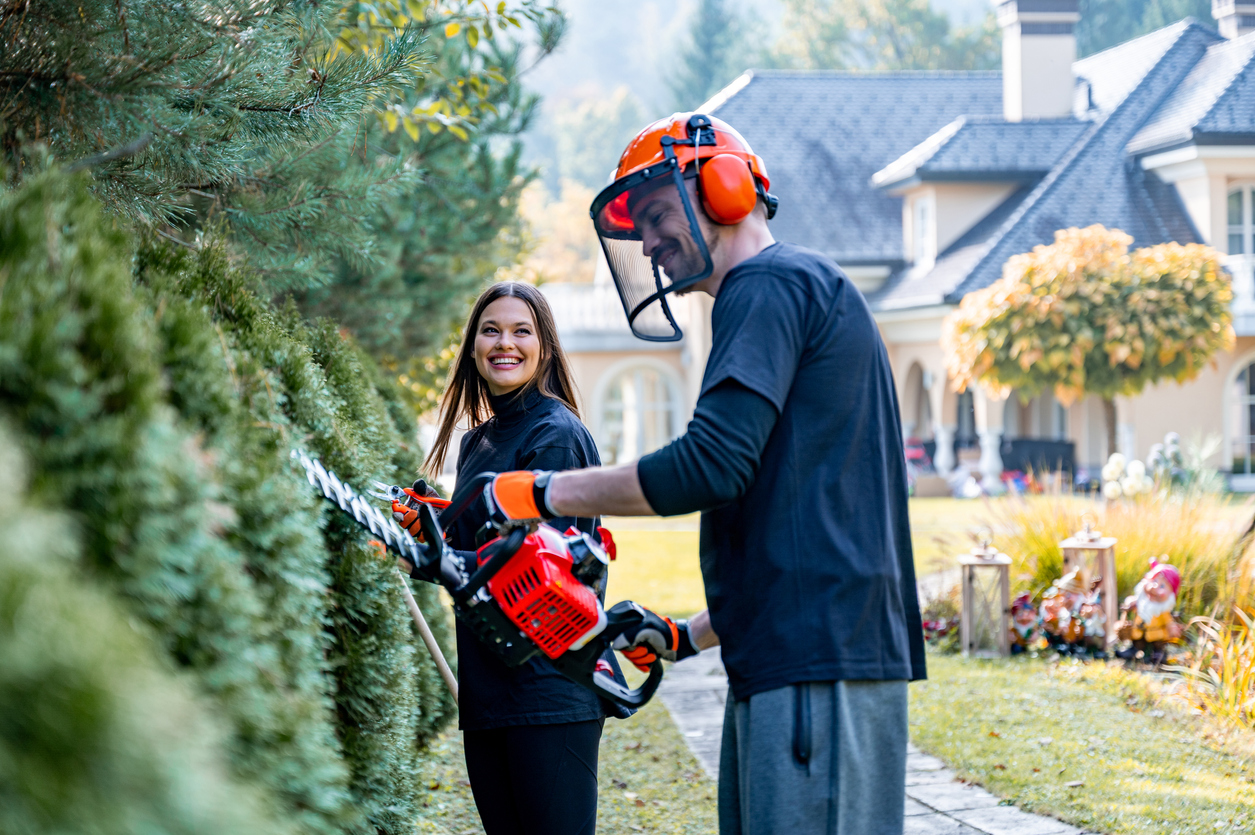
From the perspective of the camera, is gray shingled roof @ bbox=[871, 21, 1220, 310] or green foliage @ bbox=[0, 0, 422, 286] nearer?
green foliage @ bbox=[0, 0, 422, 286]

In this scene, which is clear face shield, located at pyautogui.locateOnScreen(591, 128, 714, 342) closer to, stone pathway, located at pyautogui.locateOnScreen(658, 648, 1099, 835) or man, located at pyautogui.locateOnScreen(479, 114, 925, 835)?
man, located at pyautogui.locateOnScreen(479, 114, 925, 835)

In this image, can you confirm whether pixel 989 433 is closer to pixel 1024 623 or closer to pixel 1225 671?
pixel 1024 623

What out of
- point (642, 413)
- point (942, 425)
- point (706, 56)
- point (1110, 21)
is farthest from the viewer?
point (706, 56)

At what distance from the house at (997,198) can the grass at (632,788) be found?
631 inches

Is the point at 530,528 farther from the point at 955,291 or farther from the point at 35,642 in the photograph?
the point at 955,291

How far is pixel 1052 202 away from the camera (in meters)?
21.8

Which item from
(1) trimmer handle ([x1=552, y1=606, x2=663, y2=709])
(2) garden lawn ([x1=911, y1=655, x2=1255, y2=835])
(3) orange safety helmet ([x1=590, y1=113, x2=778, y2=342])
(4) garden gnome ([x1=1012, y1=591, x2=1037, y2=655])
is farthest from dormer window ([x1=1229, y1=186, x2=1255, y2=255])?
(1) trimmer handle ([x1=552, y1=606, x2=663, y2=709])

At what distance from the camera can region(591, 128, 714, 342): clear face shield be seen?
2.42 m

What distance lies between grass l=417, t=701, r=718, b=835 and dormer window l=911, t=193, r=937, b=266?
730 inches

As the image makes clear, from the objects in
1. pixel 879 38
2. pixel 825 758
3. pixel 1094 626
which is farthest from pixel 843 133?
pixel 879 38

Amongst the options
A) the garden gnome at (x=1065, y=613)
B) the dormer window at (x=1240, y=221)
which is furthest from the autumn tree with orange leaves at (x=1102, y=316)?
the garden gnome at (x=1065, y=613)

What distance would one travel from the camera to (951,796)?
196 inches

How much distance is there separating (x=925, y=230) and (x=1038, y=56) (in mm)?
5132

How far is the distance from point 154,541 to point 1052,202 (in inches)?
900
